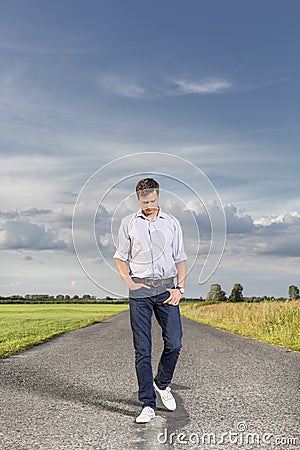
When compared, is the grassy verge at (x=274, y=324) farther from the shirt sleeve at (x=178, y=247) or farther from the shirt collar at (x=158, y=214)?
the shirt collar at (x=158, y=214)

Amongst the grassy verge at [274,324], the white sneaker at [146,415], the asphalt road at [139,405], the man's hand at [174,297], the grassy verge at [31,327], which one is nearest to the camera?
the asphalt road at [139,405]

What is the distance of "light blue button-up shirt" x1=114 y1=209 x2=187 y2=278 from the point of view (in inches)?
246

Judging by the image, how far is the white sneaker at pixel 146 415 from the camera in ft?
20.0

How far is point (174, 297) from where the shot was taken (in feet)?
20.9

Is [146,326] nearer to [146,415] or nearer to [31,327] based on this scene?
[146,415]

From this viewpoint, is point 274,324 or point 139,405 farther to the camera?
point 274,324

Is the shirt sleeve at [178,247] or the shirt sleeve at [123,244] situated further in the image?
the shirt sleeve at [178,247]

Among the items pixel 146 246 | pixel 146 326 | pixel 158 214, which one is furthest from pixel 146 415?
pixel 158 214

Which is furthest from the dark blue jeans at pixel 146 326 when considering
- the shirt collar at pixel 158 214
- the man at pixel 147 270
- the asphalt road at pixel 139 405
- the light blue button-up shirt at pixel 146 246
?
the shirt collar at pixel 158 214

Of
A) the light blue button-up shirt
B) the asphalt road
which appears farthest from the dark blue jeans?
the asphalt road

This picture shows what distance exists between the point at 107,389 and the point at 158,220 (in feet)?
9.29

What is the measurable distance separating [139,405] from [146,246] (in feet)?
6.35

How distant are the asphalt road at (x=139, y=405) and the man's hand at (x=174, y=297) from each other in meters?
1.16

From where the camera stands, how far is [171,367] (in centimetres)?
669
